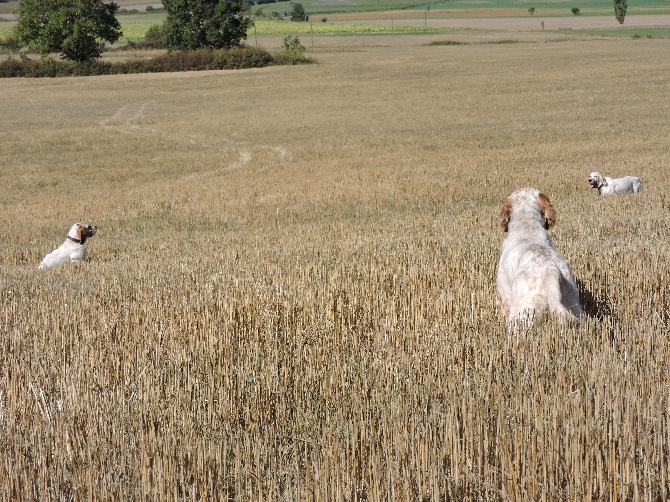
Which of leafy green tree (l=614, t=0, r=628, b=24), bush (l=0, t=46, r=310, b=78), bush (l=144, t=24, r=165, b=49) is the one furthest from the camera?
leafy green tree (l=614, t=0, r=628, b=24)

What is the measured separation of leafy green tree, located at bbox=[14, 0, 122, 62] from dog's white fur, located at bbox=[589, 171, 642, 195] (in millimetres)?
66837

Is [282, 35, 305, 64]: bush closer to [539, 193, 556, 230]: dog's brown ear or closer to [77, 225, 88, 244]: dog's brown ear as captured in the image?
[77, 225, 88, 244]: dog's brown ear

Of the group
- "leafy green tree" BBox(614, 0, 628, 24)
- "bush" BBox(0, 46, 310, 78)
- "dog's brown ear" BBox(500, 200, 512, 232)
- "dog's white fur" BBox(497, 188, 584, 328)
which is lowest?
"dog's white fur" BBox(497, 188, 584, 328)

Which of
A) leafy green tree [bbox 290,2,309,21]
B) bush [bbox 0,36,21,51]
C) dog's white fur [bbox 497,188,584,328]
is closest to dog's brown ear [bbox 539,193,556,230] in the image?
dog's white fur [bbox 497,188,584,328]

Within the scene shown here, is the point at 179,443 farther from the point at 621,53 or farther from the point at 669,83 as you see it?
the point at 621,53

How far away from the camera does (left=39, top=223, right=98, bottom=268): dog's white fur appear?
11.3 metres

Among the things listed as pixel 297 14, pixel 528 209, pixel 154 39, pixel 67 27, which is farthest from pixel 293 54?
pixel 297 14

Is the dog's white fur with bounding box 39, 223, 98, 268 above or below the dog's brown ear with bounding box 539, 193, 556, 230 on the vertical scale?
below

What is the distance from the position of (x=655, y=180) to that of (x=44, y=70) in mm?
57227

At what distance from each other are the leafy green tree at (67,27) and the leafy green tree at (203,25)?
6.51 meters

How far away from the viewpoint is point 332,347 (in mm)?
5410

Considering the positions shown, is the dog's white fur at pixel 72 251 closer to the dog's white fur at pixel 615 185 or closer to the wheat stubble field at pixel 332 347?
the wheat stubble field at pixel 332 347

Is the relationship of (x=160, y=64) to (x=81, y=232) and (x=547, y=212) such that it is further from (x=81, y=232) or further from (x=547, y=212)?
(x=547, y=212)

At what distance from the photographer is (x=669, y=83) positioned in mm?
39094
